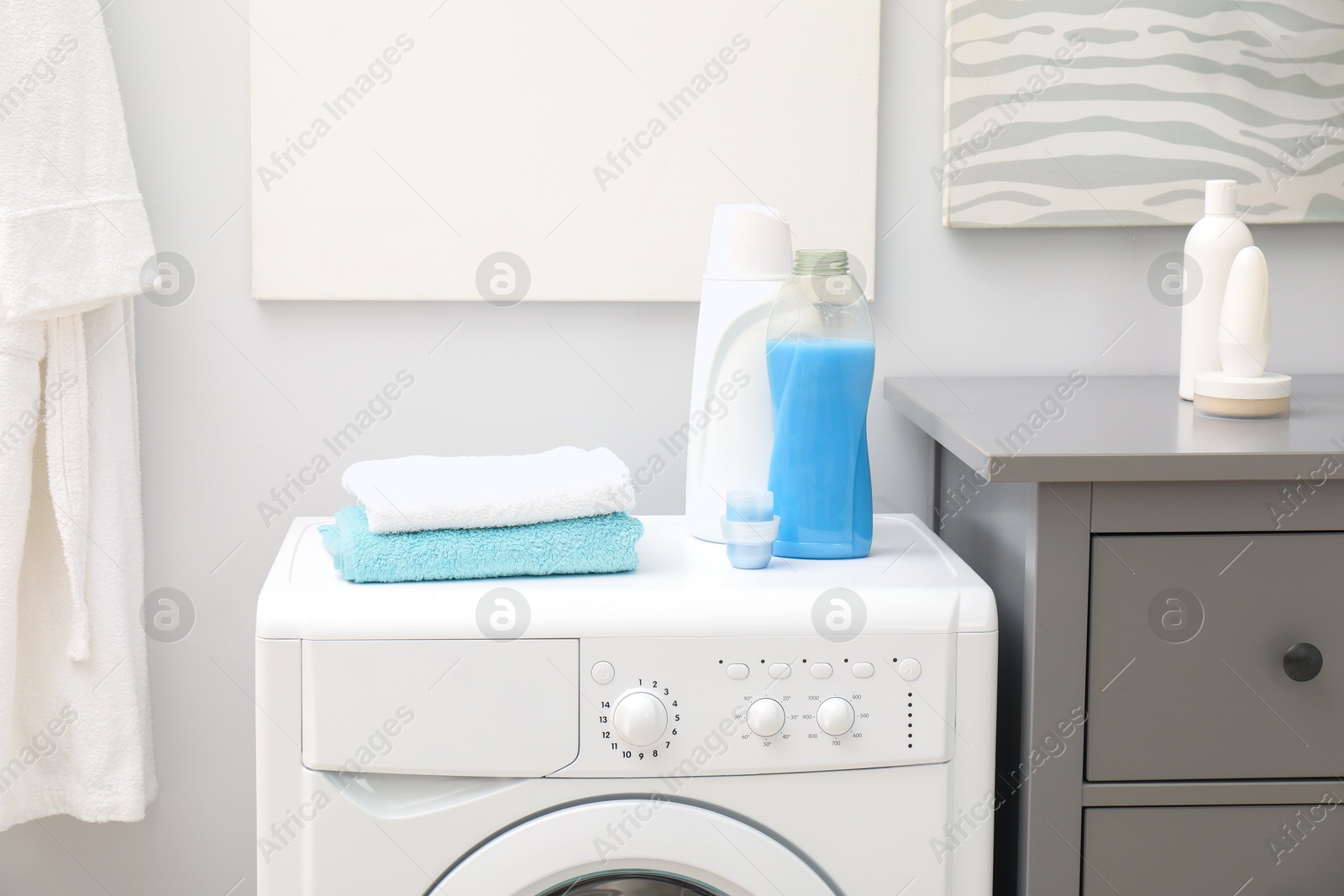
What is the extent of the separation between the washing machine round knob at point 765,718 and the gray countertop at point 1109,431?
249mm

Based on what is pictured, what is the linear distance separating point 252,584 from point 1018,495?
90 cm

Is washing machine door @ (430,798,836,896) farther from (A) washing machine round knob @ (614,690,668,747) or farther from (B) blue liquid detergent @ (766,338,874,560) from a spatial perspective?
(B) blue liquid detergent @ (766,338,874,560)

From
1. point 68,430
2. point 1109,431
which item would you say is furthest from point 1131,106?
point 68,430

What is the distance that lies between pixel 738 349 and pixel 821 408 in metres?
0.11

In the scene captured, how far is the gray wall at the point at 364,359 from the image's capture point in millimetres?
1265

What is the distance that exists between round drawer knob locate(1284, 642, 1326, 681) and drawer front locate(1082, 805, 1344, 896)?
0.35 feet

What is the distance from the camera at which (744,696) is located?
871 mm

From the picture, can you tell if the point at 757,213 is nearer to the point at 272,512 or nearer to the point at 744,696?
the point at 744,696

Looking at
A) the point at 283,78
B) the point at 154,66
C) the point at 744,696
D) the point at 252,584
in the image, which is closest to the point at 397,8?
the point at 283,78

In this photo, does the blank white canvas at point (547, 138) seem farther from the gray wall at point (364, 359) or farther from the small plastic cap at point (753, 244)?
the small plastic cap at point (753, 244)

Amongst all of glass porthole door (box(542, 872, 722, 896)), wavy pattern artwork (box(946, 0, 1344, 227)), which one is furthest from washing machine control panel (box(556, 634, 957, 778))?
wavy pattern artwork (box(946, 0, 1344, 227))

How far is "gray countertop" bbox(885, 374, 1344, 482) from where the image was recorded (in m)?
0.83

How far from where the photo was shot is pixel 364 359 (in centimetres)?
129

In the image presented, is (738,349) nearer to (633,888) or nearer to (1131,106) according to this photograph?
(633,888)
